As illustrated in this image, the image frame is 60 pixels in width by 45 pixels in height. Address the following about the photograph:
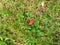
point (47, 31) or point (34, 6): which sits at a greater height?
point (34, 6)

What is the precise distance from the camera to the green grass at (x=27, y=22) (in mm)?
4273

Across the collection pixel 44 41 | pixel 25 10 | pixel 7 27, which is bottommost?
pixel 44 41

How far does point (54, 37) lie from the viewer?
4371mm

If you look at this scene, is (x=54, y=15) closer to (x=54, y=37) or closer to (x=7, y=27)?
(x=54, y=37)

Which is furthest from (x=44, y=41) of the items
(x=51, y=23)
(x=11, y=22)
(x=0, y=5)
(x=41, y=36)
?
(x=0, y=5)

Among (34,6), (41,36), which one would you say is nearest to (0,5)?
(34,6)

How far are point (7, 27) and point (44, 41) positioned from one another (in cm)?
79

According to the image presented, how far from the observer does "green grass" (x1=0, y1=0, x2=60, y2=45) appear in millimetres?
4273

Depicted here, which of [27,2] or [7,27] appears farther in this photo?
[27,2]

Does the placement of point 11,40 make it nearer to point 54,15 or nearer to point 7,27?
point 7,27

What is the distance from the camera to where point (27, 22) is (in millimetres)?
4500

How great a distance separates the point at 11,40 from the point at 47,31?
77 centimetres

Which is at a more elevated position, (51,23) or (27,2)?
(27,2)

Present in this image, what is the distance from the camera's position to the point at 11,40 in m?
4.20
